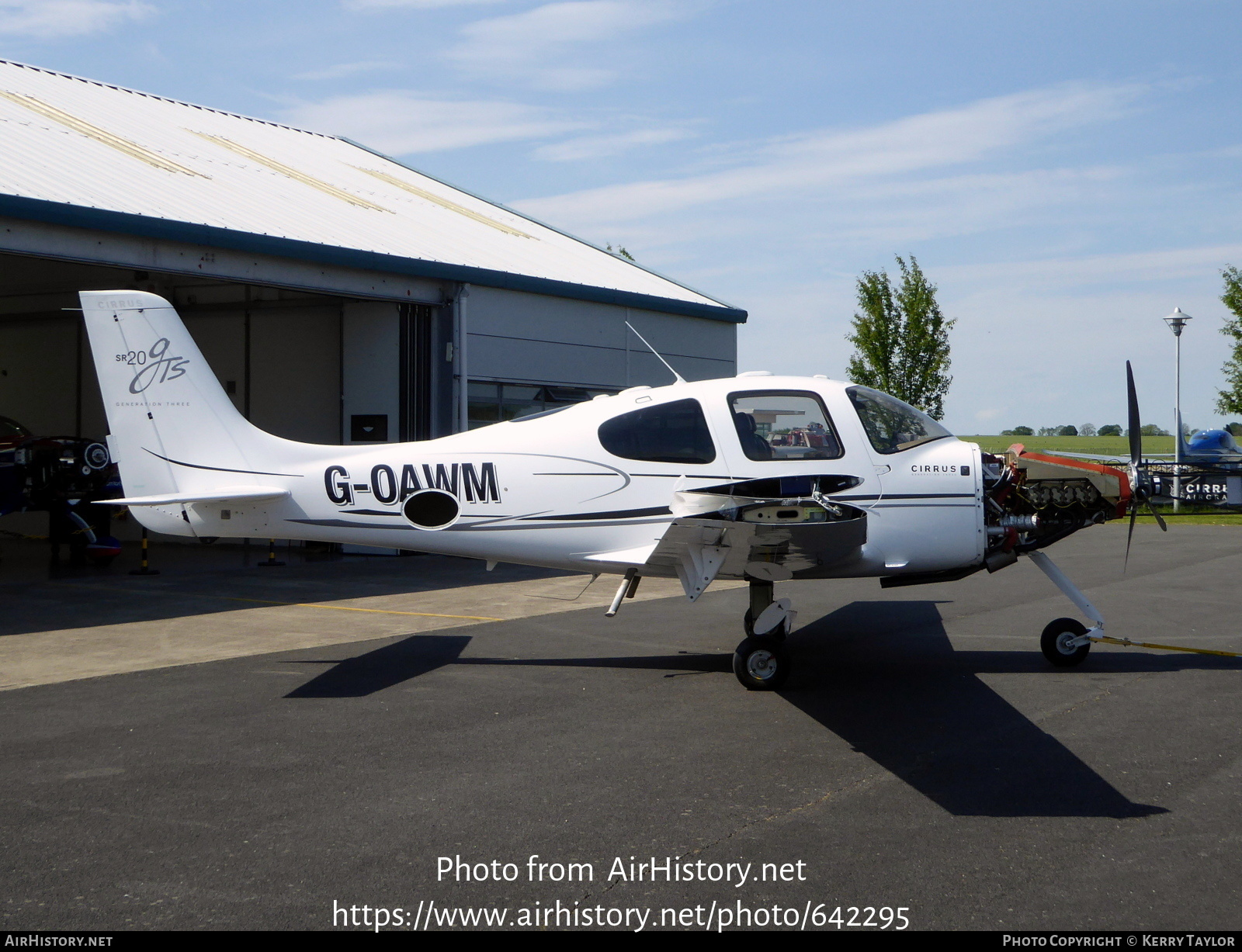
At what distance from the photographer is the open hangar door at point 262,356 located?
55.6 ft

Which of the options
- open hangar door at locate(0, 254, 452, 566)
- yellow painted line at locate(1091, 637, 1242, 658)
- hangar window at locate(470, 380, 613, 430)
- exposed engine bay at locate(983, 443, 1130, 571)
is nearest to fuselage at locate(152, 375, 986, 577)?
exposed engine bay at locate(983, 443, 1130, 571)

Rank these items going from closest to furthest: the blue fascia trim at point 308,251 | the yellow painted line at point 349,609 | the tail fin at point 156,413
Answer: the tail fin at point 156,413, the yellow painted line at point 349,609, the blue fascia trim at point 308,251

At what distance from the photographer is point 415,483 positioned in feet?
27.9

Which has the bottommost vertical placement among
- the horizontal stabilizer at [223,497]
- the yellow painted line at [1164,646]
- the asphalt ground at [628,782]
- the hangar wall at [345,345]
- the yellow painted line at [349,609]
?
the yellow painted line at [349,609]

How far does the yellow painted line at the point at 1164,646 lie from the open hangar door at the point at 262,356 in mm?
10380

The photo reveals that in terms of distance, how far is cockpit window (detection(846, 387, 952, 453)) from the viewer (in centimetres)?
819

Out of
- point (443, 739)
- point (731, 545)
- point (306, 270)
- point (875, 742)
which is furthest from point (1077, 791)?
point (306, 270)

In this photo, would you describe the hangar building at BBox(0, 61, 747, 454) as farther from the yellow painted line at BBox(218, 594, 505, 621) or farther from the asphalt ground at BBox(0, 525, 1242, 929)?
the asphalt ground at BBox(0, 525, 1242, 929)

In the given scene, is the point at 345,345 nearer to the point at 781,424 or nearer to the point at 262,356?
the point at 262,356

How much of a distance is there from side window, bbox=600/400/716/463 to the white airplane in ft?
0.04

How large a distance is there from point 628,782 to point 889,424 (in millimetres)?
3961

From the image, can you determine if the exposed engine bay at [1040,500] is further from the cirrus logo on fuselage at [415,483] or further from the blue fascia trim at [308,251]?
the blue fascia trim at [308,251]

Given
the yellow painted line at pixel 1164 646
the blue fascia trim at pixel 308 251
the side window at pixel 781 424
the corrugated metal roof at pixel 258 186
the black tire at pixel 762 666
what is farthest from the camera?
the corrugated metal roof at pixel 258 186

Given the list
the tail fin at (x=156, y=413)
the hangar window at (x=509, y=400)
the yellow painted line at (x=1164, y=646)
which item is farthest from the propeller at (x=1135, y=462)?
the hangar window at (x=509, y=400)
